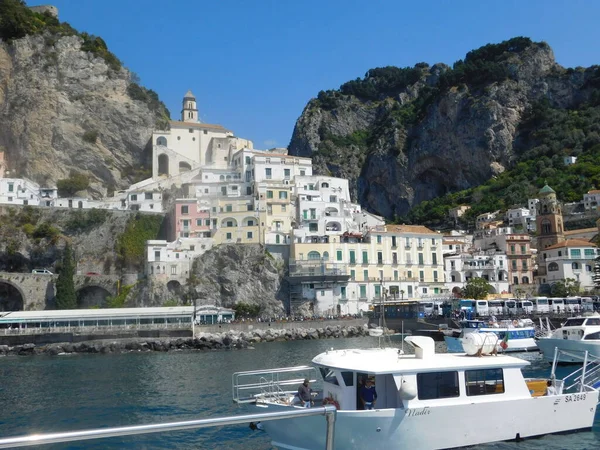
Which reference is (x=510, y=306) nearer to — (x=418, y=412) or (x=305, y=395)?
(x=305, y=395)

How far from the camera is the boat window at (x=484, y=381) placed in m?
14.7

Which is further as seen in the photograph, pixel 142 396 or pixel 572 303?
pixel 572 303

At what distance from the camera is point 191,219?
225 feet

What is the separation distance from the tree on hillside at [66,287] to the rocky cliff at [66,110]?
817 inches

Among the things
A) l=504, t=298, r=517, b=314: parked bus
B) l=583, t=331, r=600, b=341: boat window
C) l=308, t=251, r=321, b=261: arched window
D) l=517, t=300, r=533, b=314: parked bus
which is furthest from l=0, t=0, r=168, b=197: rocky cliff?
l=583, t=331, r=600, b=341: boat window

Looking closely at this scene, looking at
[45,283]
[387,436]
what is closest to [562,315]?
[387,436]

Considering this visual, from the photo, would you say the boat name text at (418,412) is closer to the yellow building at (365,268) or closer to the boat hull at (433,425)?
the boat hull at (433,425)

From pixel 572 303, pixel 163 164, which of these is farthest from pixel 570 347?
pixel 163 164

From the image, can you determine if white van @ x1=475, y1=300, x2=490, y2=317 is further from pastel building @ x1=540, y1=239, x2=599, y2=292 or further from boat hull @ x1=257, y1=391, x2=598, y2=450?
boat hull @ x1=257, y1=391, x2=598, y2=450

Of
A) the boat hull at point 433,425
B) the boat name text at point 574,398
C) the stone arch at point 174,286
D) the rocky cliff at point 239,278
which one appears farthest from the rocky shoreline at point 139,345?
the boat hull at point 433,425

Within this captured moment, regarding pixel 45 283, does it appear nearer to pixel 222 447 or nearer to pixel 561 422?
pixel 222 447

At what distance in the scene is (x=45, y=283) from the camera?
6141cm

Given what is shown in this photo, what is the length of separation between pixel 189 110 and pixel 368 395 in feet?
287

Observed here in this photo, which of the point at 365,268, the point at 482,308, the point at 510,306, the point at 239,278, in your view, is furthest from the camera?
the point at 365,268
